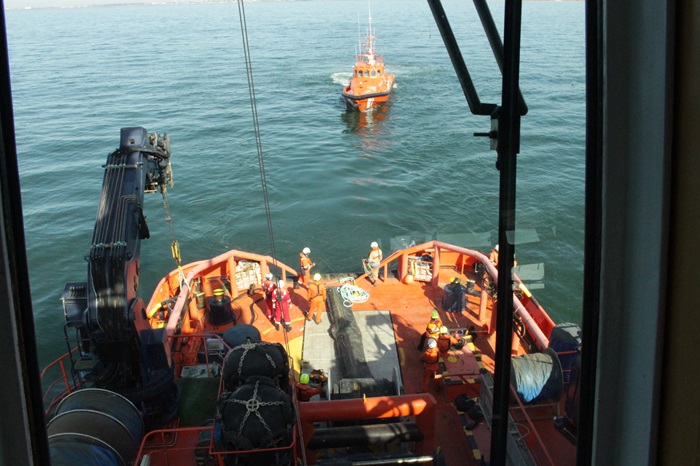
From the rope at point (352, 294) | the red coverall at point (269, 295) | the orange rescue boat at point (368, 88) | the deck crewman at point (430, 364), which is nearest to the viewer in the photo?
the deck crewman at point (430, 364)

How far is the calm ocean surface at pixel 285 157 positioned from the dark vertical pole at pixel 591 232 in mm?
67

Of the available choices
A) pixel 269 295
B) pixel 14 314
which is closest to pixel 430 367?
pixel 269 295

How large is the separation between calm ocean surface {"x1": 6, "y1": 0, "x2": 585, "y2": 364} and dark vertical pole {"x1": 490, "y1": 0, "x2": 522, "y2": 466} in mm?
68

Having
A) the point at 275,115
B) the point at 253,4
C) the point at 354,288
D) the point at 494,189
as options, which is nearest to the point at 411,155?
the point at 494,189

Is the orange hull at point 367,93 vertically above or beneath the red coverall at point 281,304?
above

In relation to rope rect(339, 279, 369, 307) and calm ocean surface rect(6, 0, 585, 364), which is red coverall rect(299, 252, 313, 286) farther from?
calm ocean surface rect(6, 0, 585, 364)

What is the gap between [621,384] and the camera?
1449mm

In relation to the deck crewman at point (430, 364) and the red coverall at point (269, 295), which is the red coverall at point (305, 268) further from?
the deck crewman at point (430, 364)

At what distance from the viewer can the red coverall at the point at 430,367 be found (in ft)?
30.7

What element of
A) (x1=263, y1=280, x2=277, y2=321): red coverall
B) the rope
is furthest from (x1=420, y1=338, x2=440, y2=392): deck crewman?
(x1=263, y1=280, x2=277, y2=321): red coverall

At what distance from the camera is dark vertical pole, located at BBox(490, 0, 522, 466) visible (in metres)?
1.75

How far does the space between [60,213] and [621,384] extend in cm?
2822

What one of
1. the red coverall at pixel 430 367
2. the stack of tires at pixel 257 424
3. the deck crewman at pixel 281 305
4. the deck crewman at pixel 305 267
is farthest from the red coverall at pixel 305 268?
the stack of tires at pixel 257 424

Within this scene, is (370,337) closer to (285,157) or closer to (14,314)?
(14,314)
